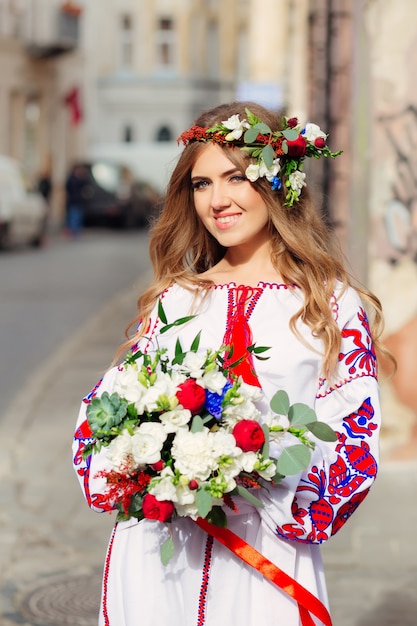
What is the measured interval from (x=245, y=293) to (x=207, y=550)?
590 millimetres

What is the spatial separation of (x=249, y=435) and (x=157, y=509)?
0.78 ft

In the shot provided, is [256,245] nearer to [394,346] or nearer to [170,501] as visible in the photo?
[170,501]

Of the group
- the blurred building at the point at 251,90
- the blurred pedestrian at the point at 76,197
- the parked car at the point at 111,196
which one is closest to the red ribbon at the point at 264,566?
the blurred building at the point at 251,90

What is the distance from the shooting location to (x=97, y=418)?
269 centimetres

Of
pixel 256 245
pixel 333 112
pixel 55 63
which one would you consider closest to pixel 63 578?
pixel 256 245

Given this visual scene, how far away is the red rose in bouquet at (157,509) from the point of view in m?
2.64

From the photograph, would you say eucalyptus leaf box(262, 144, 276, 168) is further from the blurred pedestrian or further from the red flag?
the red flag

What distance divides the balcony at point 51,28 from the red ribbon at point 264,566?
1529 inches

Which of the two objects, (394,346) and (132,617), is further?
(394,346)

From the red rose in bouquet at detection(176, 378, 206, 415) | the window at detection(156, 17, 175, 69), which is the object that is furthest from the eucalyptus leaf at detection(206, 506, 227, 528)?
the window at detection(156, 17, 175, 69)

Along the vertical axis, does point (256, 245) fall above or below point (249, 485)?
above

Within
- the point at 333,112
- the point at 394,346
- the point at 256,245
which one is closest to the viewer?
the point at 256,245

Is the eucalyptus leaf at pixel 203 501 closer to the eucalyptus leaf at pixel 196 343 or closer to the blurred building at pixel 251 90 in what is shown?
the eucalyptus leaf at pixel 196 343

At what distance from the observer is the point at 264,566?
2.85 metres
